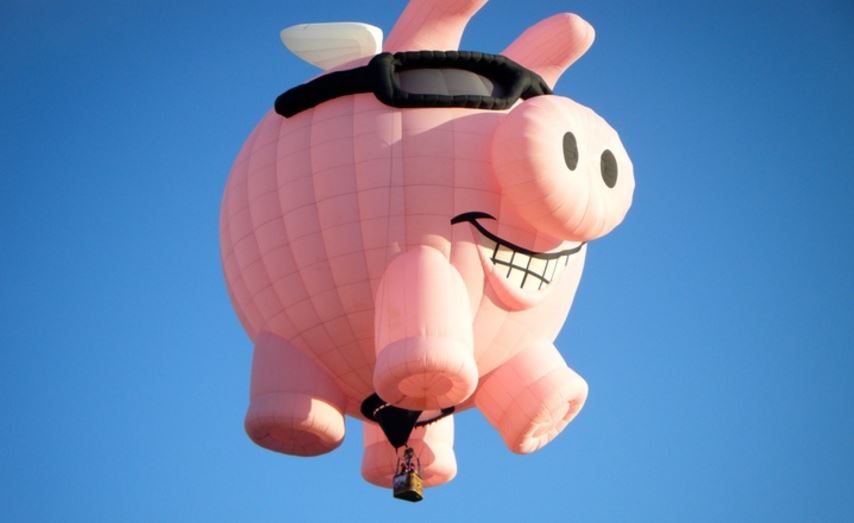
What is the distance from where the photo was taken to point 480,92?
15.4 m

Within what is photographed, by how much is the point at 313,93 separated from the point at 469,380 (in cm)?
A: 345

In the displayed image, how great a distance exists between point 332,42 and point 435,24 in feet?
6.92

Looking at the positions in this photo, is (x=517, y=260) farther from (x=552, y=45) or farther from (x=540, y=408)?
(x=552, y=45)

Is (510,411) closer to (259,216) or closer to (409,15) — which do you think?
(259,216)

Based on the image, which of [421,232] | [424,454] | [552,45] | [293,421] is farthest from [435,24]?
[424,454]

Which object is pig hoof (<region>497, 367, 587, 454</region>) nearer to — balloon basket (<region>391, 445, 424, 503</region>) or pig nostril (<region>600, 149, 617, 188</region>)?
balloon basket (<region>391, 445, 424, 503</region>)

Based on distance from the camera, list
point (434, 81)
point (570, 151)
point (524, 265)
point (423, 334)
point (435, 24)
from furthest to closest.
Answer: point (435, 24), point (434, 81), point (524, 265), point (570, 151), point (423, 334)

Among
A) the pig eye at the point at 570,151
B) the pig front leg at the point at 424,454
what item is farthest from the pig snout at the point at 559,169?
the pig front leg at the point at 424,454

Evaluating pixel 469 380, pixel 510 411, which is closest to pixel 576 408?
pixel 510 411

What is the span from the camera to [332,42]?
17688 mm

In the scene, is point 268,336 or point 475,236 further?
point 268,336

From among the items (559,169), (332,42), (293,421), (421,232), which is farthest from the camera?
(332,42)

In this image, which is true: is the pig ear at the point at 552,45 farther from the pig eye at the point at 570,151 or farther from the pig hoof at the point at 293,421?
the pig hoof at the point at 293,421

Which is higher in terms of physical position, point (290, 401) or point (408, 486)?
point (290, 401)
